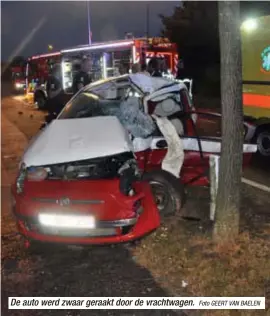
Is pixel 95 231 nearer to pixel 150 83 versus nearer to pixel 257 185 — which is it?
pixel 150 83

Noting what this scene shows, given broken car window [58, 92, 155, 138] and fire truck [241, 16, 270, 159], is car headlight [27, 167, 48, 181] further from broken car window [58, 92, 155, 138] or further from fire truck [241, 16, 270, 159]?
fire truck [241, 16, 270, 159]

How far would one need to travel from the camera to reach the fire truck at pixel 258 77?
341 inches

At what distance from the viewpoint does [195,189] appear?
6824mm

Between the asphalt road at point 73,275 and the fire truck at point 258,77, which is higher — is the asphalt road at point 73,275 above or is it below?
below

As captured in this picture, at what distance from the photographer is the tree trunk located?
414 cm

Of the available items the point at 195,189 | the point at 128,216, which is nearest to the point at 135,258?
the point at 128,216

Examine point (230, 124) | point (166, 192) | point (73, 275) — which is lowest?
point (73, 275)

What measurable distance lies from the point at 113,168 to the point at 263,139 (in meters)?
4.86

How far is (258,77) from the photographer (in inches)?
351

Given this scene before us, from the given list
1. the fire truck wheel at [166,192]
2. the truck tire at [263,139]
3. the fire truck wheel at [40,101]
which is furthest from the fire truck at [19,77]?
the fire truck wheel at [166,192]
